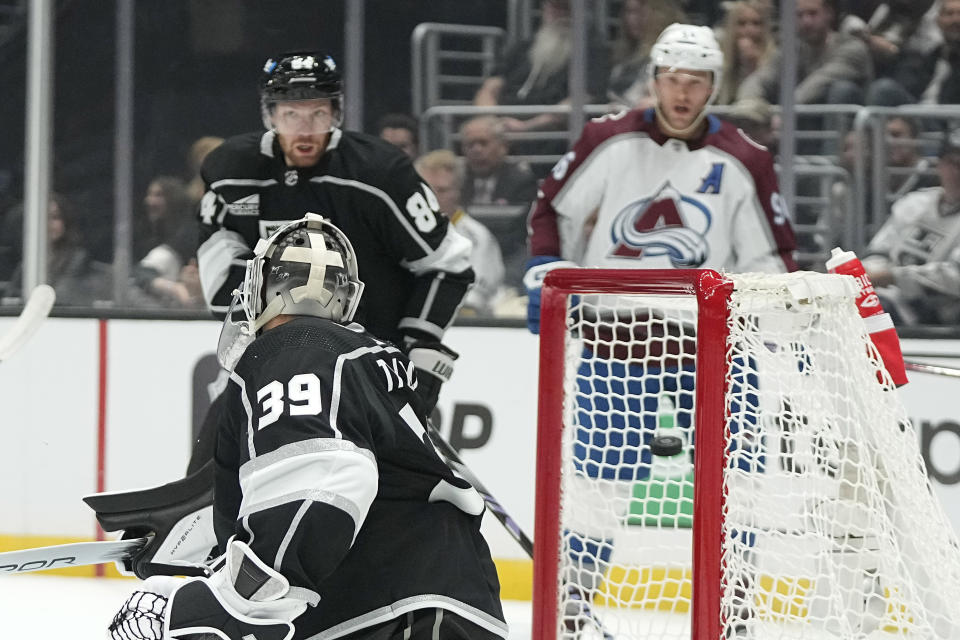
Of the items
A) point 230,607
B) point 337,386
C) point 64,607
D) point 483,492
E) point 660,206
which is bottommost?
point 64,607

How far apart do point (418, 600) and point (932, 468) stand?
230 centimetres

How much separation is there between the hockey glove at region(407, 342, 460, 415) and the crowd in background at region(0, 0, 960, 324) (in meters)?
1.13

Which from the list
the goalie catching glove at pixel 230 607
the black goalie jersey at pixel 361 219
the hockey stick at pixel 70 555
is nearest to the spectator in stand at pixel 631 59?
the black goalie jersey at pixel 361 219

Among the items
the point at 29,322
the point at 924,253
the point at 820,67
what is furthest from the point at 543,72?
the point at 29,322

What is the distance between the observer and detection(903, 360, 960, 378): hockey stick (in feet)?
10.5

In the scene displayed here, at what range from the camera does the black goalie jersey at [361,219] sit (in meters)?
3.00

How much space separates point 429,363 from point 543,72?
1675 millimetres

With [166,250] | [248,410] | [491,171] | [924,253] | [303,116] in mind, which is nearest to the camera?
[248,410]

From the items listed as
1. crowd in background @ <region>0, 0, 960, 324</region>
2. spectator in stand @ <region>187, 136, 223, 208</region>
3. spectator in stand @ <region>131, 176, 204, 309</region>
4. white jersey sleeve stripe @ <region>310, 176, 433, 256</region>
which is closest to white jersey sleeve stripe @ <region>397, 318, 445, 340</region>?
white jersey sleeve stripe @ <region>310, 176, 433, 256</region>

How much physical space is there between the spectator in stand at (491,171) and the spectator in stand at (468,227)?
0.12 ft

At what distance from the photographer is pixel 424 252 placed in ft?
9.92

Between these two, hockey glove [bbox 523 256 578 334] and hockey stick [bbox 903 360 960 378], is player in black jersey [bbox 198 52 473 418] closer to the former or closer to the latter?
hockey glove [bbox 523 256 578 334]

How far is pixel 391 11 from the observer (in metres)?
4.61

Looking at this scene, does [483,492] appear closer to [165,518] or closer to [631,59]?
[165,518]
